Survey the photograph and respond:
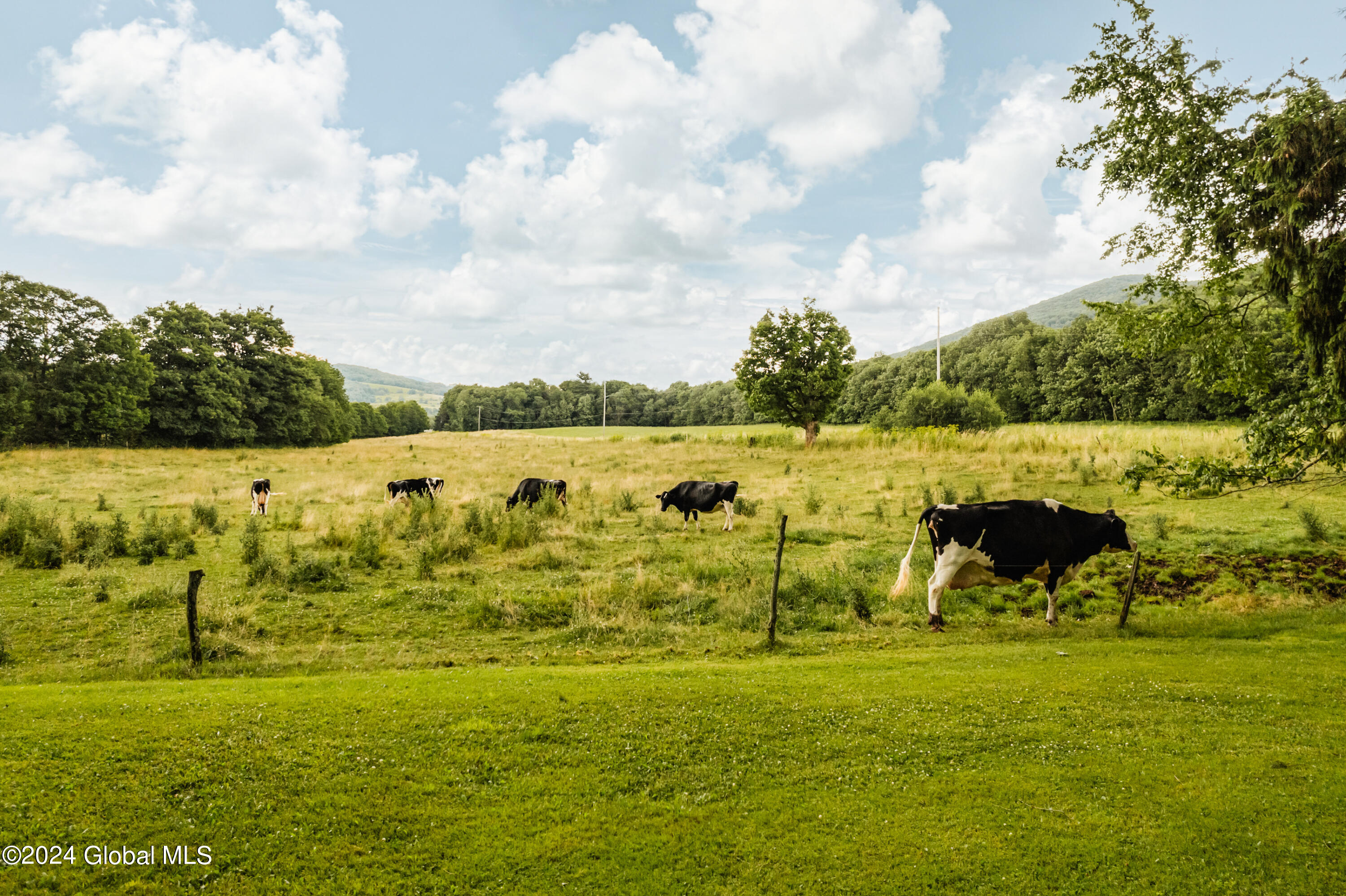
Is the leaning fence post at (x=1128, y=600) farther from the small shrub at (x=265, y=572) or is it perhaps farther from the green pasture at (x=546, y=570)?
the small shrub at (x=265, y=572)

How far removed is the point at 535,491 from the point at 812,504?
9.64 meters

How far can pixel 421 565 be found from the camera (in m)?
14.1

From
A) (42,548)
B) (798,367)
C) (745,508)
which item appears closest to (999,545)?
(745,508)

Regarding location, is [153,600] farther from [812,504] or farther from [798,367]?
[798,367]

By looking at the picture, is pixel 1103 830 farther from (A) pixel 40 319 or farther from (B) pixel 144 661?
(A) pixel 40 319

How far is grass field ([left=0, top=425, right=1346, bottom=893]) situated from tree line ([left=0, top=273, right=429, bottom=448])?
3353 cm

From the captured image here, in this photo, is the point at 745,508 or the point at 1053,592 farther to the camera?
the point at 745,508

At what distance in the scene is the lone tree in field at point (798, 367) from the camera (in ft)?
141

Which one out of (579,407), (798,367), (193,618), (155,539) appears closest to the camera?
(193,618)

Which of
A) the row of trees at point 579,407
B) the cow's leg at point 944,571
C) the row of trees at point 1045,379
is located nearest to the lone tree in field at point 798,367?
the row of trees at point 1045,379

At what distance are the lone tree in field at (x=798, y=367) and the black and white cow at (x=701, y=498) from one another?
22.4 m

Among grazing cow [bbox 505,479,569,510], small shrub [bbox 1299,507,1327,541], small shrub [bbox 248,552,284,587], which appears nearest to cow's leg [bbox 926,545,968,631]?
small shrub [bbox 1299,507,1327,541]

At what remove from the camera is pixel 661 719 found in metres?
6.45

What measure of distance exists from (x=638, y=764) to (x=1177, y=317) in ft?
40.2
